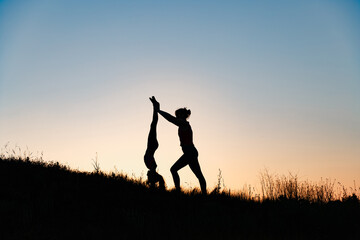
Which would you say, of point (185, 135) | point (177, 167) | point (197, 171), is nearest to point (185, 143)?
point (185, 135)

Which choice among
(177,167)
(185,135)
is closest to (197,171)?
(177,167)

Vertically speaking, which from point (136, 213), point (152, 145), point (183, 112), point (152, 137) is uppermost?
point (183, 112)

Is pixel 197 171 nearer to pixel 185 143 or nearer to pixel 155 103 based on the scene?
pixel 185 143

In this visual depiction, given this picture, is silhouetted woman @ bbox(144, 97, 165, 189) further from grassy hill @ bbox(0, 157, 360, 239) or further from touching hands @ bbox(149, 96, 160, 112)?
grassy hill @ bbox(0, 157, 360, 239)

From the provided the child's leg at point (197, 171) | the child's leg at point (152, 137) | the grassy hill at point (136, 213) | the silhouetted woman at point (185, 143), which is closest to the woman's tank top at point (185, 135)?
the silhouetted woman at point (185, 143)

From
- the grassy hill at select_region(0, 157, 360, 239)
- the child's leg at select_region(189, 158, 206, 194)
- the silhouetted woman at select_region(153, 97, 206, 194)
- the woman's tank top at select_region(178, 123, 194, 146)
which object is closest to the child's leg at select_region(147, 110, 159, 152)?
the silhouetted woman at select_region(153, 97, 206, 194)

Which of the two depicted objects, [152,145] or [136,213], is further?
[152,145]

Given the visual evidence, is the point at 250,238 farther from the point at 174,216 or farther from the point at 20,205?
the point at 20,205

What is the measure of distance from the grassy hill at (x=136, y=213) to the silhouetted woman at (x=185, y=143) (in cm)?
62

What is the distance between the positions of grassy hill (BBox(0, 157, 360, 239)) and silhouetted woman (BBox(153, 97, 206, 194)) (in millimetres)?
617

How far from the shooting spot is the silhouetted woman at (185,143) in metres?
7.39

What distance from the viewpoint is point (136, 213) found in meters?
5.57

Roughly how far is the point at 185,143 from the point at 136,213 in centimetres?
222

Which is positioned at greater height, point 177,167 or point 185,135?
point 185,135
